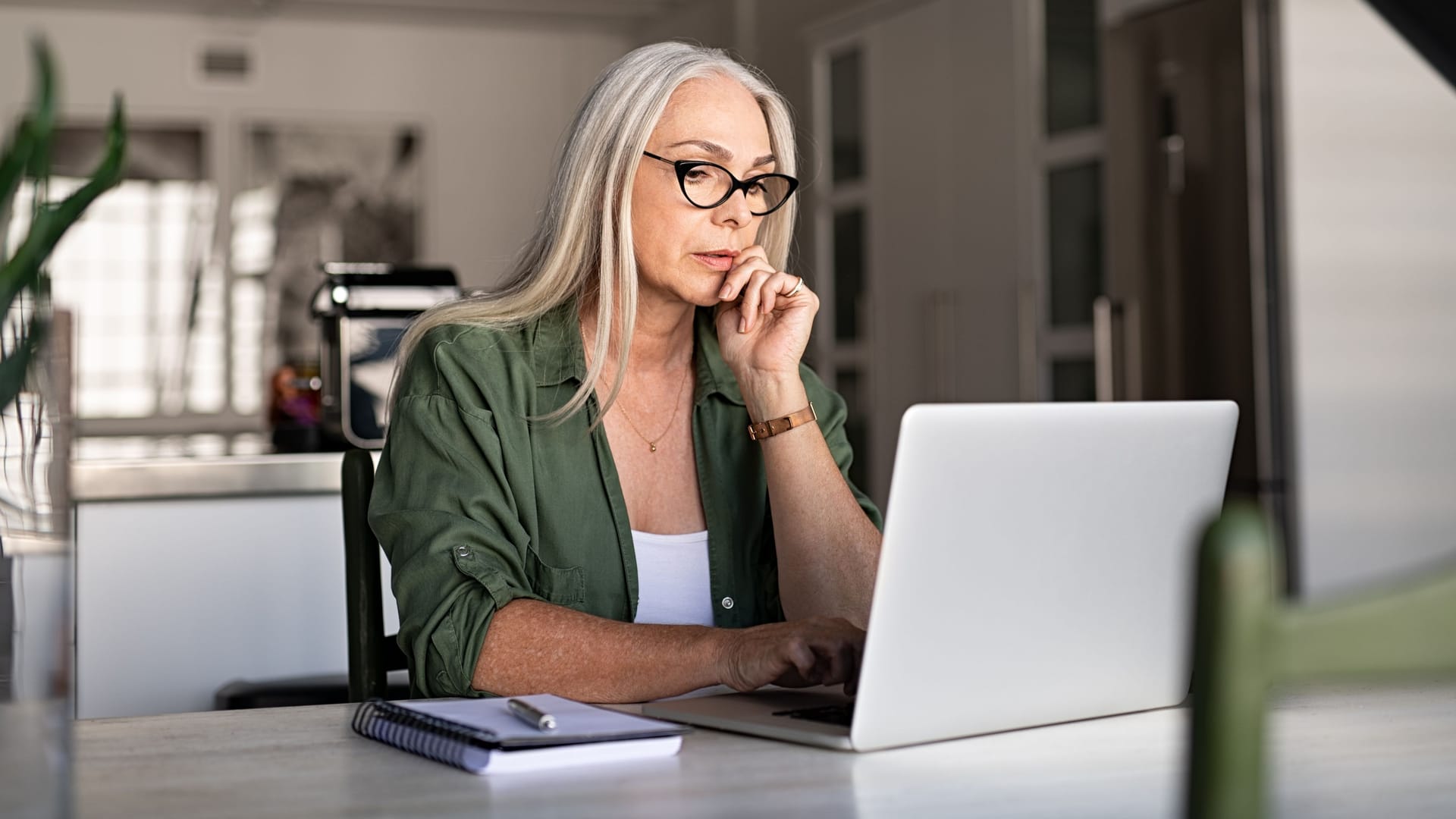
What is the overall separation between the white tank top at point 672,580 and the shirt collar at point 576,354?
170 millimetres

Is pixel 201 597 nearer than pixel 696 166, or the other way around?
pixel 696 166

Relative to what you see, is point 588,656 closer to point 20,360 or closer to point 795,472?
point 795,472

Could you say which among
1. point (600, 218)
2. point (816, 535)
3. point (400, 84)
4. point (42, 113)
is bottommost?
point (816, 535)

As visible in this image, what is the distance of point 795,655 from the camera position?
1.09m

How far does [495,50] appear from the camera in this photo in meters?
7.51

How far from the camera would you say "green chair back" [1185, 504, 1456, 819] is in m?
0.39

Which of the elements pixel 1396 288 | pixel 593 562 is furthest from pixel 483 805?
pixel 1396 288

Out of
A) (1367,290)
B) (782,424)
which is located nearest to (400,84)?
(1367,290)

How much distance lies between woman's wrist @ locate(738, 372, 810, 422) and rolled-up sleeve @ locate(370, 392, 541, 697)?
0.95ft

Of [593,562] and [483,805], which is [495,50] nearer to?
[593,562]

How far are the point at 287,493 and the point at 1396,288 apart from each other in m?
2.29

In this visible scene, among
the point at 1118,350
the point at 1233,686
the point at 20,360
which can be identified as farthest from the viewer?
the point at 1118,350

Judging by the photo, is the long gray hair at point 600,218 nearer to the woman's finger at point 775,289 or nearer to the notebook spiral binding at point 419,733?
the woman's finger at point 775,289

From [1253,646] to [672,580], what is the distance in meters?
1.17
